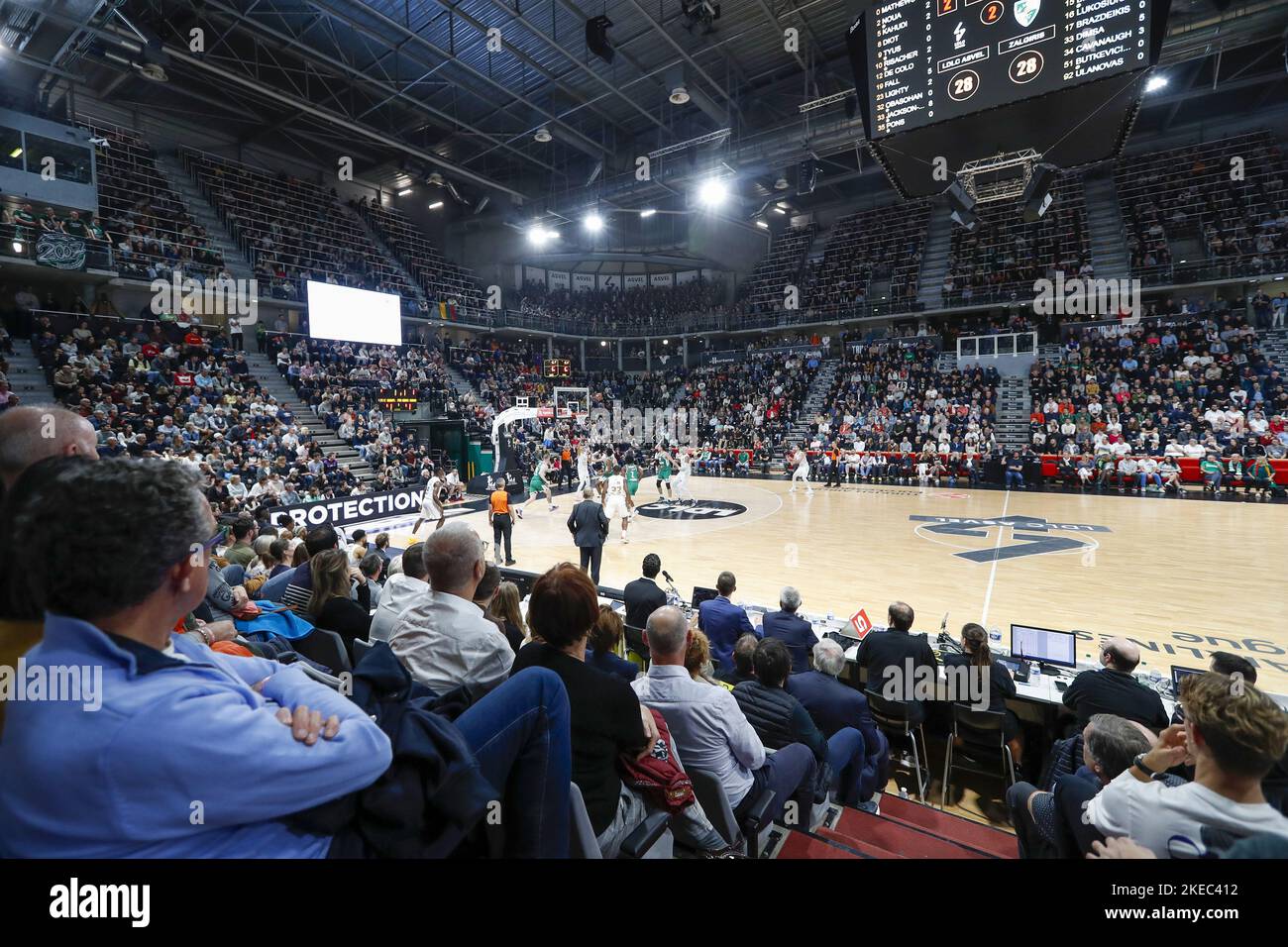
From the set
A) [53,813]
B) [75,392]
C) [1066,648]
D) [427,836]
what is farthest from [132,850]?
[75,392]

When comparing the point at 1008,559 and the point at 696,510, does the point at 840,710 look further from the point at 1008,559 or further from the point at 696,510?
the point at 696,510

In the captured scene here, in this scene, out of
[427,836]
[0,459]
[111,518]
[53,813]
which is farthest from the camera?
[0,459]

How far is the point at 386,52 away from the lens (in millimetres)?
17156

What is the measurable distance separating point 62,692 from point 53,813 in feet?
0.62

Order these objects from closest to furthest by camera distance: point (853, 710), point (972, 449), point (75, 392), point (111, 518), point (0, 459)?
point (111, 518) < point (0, 459) < point (853, 710) < point (75, 392) < point (972, 449)

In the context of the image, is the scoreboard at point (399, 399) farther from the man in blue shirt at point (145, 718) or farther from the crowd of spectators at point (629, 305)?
the man in blue shirt at point (145, 718)

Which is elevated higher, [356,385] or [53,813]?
[356,385]

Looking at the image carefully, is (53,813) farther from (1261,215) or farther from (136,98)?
(1261,215)

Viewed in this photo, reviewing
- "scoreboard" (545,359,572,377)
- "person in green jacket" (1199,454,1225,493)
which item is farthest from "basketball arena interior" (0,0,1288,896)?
"scoreboard" (545,359,572,377)

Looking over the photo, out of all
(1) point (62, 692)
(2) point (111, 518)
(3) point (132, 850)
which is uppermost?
(2) point (111, 518)

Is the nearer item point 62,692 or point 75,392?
point 62,692

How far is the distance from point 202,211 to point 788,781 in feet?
88.2

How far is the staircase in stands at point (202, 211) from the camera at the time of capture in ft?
65.6

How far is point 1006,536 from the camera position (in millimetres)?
10961
